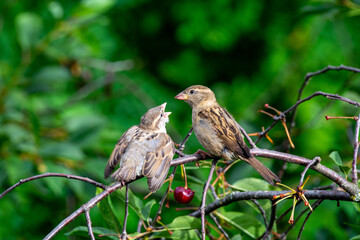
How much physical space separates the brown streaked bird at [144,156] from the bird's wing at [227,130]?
0.29 meters

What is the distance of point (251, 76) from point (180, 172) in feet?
9.31

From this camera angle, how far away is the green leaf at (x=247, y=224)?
1889 mm

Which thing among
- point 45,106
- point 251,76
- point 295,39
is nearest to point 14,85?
point 45,106

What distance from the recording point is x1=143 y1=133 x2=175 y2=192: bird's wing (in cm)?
168

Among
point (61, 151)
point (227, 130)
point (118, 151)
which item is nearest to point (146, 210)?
point (118, 151)

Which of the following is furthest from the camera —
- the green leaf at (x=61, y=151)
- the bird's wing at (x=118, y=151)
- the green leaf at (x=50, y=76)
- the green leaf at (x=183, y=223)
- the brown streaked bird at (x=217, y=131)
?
the green leaf at (x=50, y=76)

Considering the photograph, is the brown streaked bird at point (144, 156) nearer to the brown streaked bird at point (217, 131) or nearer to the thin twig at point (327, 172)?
the brown streaked bird at point (217, 131)

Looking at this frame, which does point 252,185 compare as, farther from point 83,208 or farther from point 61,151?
point 61,151

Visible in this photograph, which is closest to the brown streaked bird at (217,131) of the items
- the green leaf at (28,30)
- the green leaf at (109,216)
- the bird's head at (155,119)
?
the bird's head at (155,119)

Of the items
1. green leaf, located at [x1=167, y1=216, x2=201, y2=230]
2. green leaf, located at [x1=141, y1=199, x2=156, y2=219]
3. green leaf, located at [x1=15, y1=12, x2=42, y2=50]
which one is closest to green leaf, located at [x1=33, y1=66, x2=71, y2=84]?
green leaf, located at [x1=15, y1=12, x2=42, y2=50]

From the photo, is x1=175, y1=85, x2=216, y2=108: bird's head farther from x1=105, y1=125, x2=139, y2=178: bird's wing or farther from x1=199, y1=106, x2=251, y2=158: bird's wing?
x1=105, y1=125, x2=139, y2=178: bird's wing

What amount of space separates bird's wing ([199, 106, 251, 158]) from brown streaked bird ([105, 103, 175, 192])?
0.96ft

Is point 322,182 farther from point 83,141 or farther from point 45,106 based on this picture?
point 45,106

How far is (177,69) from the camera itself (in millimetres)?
4629
